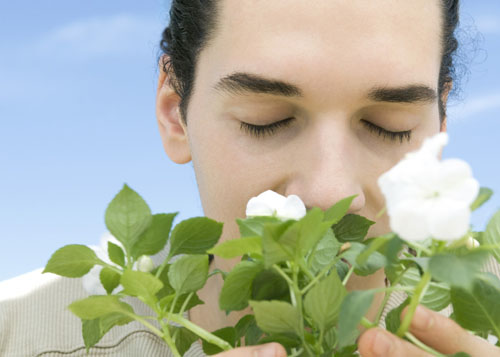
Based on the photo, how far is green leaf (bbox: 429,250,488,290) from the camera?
1.28ft

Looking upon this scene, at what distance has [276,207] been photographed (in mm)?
587

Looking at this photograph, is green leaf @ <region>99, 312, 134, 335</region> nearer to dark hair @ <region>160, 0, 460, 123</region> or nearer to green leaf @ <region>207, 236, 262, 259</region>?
green leaf @ <region>207, 236, 262, 259</region>

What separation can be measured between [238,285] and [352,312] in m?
0.17

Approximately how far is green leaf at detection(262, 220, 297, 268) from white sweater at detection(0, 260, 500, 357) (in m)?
0.77

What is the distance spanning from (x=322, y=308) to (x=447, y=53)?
87cm

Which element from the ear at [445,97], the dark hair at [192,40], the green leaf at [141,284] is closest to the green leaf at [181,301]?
the green leaf at [141,284]

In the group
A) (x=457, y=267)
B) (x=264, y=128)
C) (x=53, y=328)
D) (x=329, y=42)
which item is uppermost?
(x=329, y=42)

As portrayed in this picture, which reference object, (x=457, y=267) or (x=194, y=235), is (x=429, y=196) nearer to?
(x=457, y=267)

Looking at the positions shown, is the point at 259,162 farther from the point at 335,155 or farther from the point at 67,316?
the point at 67,316

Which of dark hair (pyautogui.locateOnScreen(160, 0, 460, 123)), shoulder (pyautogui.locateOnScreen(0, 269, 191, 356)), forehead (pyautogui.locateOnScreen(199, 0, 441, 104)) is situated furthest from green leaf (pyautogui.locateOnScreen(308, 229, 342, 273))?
shoulder (pyautogui.locateOnScreen(0, 269, 191, 356))

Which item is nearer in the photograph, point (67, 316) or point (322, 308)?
point (322, 308)

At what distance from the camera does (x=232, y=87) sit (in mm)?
976

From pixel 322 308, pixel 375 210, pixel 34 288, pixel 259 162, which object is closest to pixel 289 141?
pixel 259 162

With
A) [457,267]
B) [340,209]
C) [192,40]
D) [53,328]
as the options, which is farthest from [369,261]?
[53,328]
